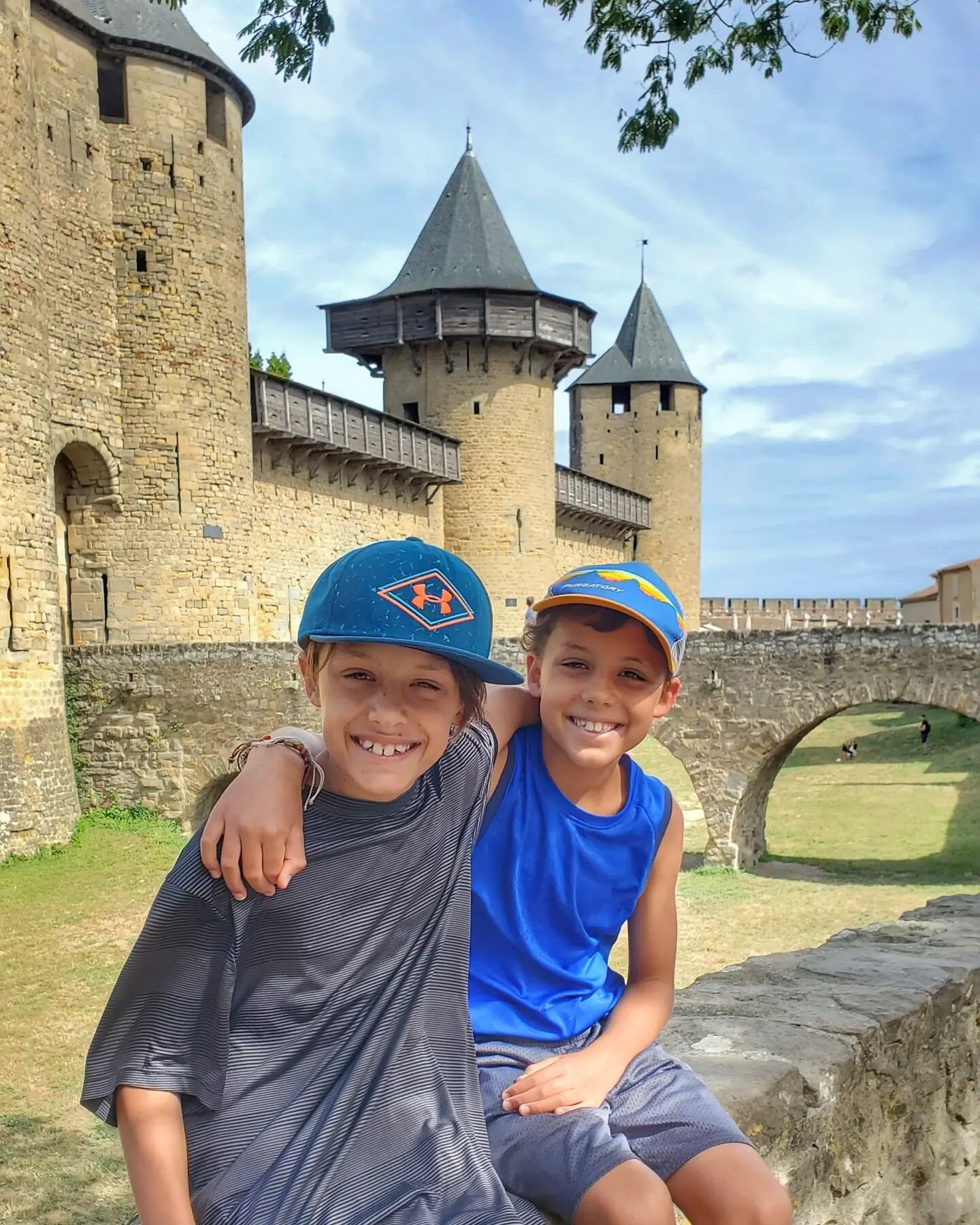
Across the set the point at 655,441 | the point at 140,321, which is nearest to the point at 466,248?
the point at 140,321

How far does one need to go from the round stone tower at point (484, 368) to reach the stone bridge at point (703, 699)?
9.53 m

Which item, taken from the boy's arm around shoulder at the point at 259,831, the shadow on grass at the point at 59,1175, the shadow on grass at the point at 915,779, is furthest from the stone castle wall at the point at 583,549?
the boy's arm around shoulder at the point at 259,831

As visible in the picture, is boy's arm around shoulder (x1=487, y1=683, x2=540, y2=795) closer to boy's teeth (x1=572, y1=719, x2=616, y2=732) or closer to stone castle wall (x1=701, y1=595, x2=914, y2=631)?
boy's teeth (x1=572, y1=719, x2=616, y2=732)

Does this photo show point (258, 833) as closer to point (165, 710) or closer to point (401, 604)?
point (401, 604)

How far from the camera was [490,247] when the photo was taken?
27062 mm

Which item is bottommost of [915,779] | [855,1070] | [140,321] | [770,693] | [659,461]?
[915,779]

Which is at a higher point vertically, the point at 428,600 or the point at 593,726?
the point at 428,600

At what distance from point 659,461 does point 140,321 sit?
2185 centimetres

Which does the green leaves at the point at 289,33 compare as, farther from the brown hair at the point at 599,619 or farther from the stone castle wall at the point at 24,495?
the stone castle wall at the point at 24,495

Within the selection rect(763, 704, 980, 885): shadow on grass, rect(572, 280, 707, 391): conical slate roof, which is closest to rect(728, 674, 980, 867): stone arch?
rect(763, 704, 980, 885): shadow on grass

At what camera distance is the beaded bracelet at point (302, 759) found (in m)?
1.51

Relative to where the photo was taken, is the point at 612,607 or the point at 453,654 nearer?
the point at 453,654

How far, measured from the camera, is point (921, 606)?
48.2m

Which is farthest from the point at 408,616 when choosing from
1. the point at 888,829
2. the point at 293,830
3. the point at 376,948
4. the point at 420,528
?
the point at 420,528
